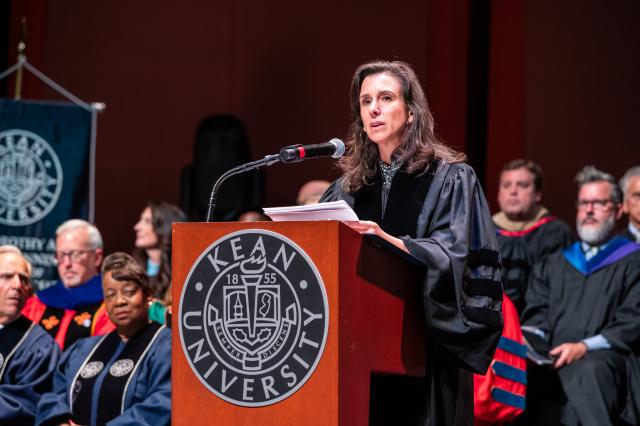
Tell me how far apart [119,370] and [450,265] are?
212cm

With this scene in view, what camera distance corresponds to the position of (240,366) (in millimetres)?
2445

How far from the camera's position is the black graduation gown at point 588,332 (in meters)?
4.85

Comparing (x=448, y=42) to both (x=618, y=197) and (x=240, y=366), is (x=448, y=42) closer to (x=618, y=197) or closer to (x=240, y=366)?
(x=618, y=197)

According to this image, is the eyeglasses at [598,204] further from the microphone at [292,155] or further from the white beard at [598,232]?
the microphone at [292,155]

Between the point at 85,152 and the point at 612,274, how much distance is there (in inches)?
121

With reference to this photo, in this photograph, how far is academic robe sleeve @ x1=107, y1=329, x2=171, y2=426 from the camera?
4156mm

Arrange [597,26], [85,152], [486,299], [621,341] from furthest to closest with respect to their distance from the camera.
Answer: [597,26] → [85,152] → [621,341] → [486,299]

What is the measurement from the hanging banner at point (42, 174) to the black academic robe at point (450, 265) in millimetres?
3280

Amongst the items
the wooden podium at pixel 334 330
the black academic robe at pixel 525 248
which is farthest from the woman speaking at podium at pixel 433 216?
the black academic robe at pixel 525 248

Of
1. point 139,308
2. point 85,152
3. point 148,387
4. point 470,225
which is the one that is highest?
point 85,152

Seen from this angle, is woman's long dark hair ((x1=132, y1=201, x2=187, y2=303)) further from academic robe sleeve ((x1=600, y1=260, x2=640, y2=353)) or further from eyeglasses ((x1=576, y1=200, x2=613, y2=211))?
academic robe sleeve ((x1=600, y1=260, x2=640, y2=353))

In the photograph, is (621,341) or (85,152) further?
(85,152)

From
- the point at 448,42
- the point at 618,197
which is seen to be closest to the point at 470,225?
the point at 618,197

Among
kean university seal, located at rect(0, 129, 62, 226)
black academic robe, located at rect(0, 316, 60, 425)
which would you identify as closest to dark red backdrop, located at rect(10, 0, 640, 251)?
kean university seal, located at rect(0, 129, 62, 226)
